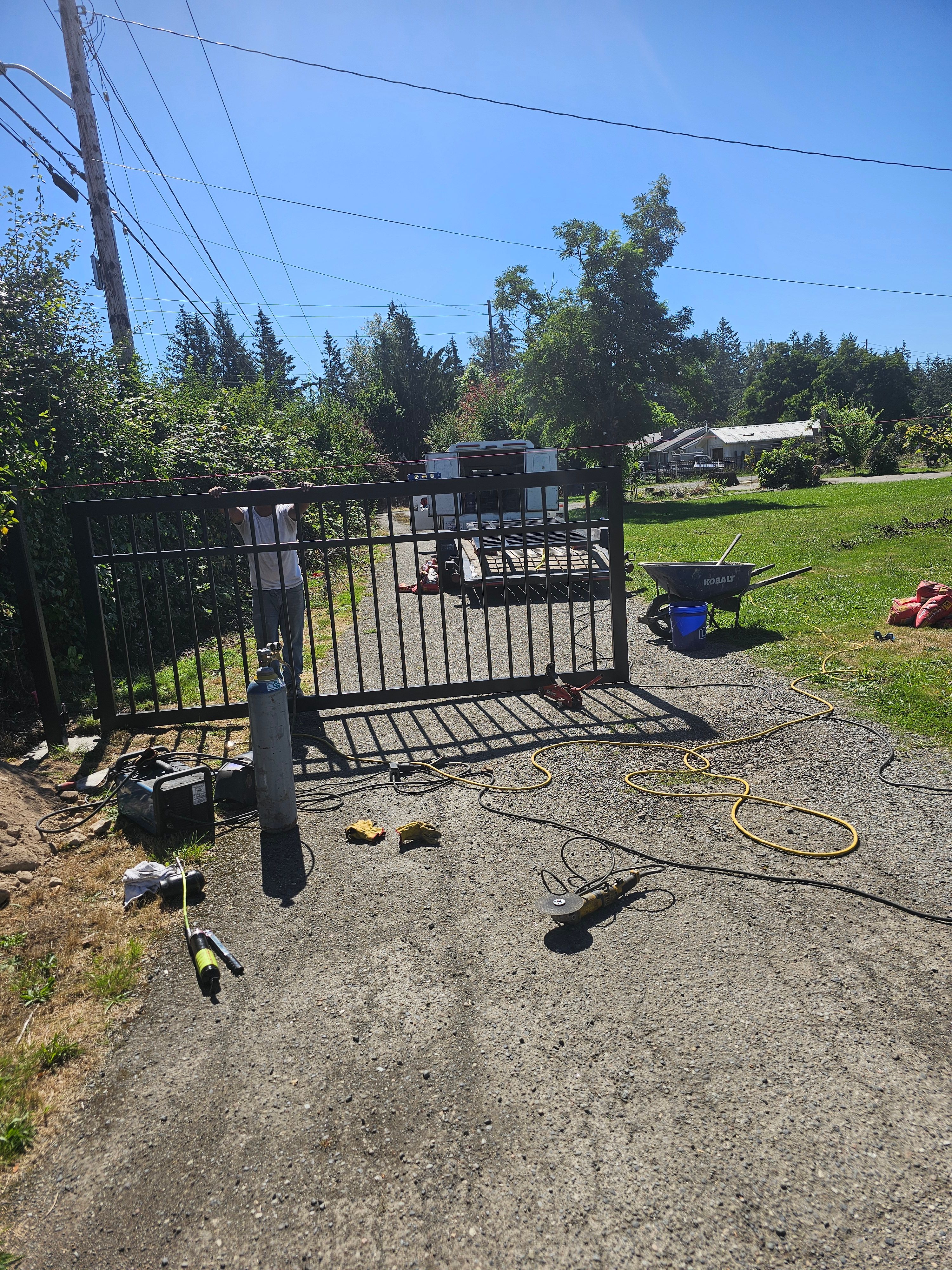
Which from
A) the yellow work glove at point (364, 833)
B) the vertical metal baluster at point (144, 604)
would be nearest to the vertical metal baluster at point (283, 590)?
the vertical metal baluster at point (144, 604)

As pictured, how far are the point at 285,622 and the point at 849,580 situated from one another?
8.33 metres

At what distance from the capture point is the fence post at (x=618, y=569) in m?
6.58

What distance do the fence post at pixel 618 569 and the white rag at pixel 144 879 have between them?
411 cm

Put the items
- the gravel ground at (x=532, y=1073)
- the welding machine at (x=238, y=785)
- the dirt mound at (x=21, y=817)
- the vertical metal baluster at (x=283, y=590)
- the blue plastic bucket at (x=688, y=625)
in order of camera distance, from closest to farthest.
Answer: the gravel ground at (x=532, y=1073)
the dirt mound at (x=21, y=817)
the welding machine at (x=238, y=785)
the vertical metal baluster at (x=283, y=590)
the blue plastic bucket at (x=688, y=625)

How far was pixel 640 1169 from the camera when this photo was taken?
214 cm

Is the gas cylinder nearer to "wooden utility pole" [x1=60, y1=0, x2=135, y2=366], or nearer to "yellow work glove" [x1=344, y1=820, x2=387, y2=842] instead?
"yellow work glove" [x1=344, y1=820, x2=387, y2=842]

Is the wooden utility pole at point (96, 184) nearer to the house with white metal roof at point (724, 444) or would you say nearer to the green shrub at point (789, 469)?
the green shrub at point (789, 469)

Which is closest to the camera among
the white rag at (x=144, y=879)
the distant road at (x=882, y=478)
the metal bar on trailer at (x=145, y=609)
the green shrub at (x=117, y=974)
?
the green shrub at (x=117, y=974)

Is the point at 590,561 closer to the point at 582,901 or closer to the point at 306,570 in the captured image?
the point at 306,570

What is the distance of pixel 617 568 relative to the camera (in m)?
6.73

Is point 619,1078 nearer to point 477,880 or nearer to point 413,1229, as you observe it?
point 413,1229

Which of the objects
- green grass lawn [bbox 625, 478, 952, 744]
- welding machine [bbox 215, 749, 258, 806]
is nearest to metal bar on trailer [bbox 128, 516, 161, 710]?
welding machine [bbox 215, 749, 258, 806]

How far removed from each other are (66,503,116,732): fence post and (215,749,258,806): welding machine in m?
2.01

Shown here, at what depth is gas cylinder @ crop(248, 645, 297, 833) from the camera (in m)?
4.34
